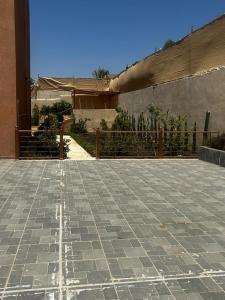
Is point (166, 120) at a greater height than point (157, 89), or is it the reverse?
point (157, 89)

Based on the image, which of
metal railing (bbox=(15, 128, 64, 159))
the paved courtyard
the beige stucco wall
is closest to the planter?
the beige stucco wall

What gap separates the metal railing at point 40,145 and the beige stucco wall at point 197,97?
195 inches

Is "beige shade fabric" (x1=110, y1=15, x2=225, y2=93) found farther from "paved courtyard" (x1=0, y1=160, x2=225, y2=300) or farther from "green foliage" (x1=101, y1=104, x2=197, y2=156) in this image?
"paved courtyard" (x1=0, y1=160, x2=225, y2=300)

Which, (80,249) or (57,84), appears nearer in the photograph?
(80,249)

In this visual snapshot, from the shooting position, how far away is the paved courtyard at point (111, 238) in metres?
3.38

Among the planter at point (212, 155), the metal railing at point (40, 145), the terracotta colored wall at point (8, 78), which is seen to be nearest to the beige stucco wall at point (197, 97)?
the planter at point (212, 155)

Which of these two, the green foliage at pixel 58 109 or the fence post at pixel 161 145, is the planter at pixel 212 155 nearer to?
the fence post at pixel 161 145

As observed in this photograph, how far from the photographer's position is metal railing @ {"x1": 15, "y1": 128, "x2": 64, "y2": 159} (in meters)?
11.5

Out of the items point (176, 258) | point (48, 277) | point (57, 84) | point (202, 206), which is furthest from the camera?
point (57, 84)

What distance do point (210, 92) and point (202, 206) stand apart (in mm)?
7041

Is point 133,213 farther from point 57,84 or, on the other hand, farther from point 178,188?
point 57,84

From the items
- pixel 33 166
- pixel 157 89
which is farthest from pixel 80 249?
pixel 157 89

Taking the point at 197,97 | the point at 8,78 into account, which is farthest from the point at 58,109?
the point at 8,78

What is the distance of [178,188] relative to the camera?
25.0 feet
